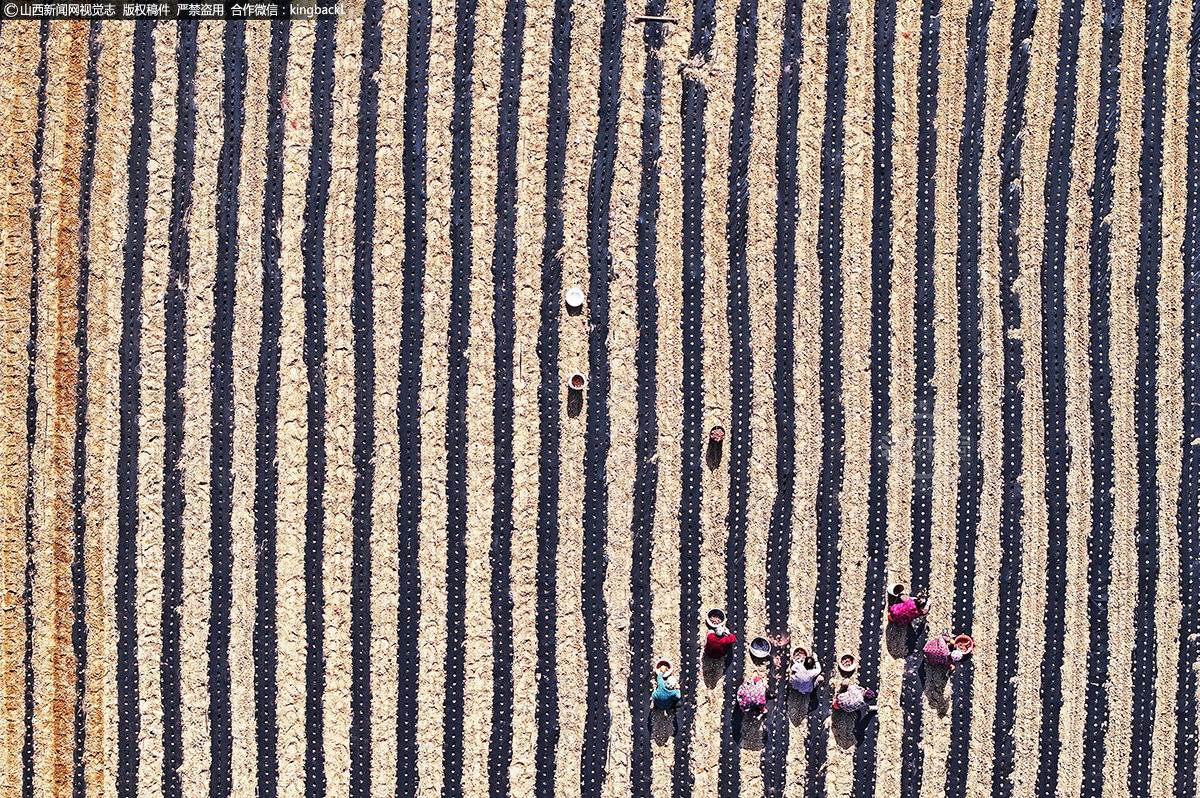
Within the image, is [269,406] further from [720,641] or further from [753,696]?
[753,696]

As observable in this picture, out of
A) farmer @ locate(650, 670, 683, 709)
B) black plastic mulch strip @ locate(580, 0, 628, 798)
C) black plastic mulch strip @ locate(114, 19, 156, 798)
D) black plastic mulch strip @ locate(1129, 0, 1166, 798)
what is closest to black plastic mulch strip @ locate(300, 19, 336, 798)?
black plastic mulch strip @ locate(114, 19, 156, 798)

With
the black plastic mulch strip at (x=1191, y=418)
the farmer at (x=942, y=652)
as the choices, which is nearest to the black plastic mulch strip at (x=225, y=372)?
the farmer at (x=942, y=652)

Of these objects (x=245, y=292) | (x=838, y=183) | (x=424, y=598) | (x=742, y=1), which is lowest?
(x=424, y=598)

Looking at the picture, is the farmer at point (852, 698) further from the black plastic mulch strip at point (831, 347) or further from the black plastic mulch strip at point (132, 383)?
the black plastic mulch strip at point (132, 383)

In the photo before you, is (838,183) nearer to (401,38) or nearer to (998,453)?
(998,453)

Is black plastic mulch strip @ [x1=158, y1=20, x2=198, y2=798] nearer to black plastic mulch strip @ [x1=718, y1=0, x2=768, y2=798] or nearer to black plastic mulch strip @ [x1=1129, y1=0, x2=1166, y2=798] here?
black plastic mulch strip @ [x1=718, y1=0, x2=768, y2=798]

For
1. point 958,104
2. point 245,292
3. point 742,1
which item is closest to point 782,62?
point 742,1
